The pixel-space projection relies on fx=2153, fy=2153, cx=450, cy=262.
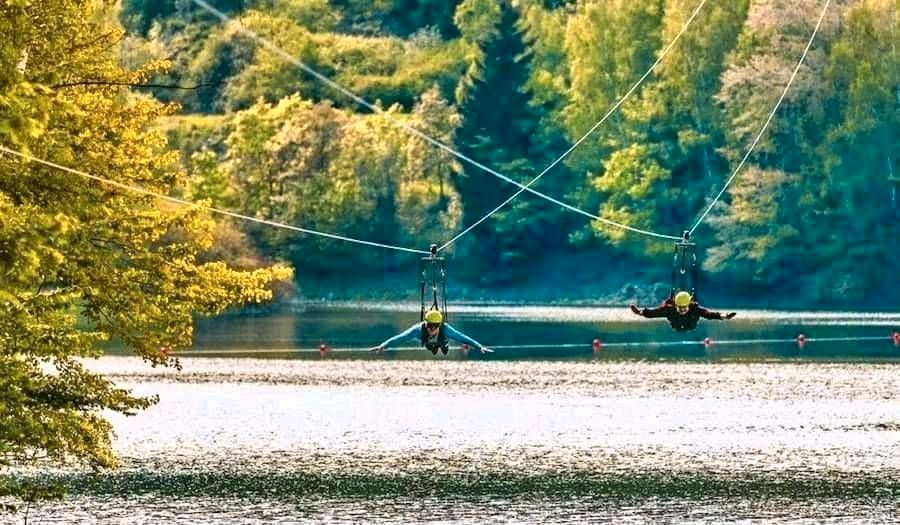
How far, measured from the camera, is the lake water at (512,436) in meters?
47.4

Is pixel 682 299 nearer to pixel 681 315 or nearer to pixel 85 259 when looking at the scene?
pixel 681 315

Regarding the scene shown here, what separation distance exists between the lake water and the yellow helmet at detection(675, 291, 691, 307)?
452 centimetres

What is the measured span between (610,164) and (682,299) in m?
94.7

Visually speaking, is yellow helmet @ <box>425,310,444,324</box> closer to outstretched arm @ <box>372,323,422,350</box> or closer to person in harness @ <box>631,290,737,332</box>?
outstretched arm @ <box>372,323,422,350</box>

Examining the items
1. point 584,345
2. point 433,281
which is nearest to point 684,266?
point 433,281

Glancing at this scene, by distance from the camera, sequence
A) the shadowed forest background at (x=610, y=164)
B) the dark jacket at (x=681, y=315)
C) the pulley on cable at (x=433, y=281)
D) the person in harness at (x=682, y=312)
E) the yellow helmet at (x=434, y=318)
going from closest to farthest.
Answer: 1. the pulley on cable at (x=433, y=281)
2. the yellow helmet at (x=434, y=318)
3. the person in harness at (x=682, y=312)
4. the dark jacket at (x=681, y=315)
5. the shadowed forest background at (x=610, y=164)

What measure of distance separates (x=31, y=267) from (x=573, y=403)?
42.2 metres

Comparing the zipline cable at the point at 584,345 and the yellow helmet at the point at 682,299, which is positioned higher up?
the yellow helmet at the point at 682,299

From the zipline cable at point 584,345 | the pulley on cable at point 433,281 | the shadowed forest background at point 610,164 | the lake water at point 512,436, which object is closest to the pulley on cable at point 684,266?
the zipline cable at point 584,345

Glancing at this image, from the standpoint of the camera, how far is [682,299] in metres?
45.2

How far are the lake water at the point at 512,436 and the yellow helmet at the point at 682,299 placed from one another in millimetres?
4517

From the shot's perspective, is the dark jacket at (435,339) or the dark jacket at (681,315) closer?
the dark jacket at (435,339)

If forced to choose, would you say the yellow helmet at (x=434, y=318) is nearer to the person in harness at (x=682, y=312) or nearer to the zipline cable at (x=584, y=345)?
the person in harness at (x=682, y=312)

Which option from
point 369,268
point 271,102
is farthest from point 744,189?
point 271,102
